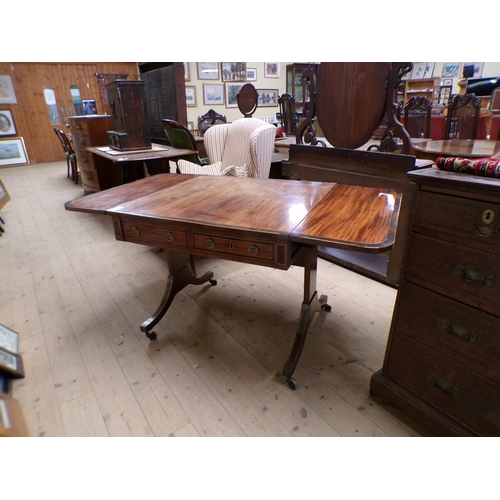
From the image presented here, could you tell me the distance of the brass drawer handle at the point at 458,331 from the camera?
3.67ft

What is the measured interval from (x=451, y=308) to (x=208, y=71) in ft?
25.8

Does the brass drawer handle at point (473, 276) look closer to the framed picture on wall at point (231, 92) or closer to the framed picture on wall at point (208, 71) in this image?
the framed picture on wall at point (208, 71)

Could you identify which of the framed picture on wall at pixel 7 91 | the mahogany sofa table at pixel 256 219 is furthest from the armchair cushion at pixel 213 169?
the framed picture on wall at pixel 7 91

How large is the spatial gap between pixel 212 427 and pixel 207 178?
1.35 meters

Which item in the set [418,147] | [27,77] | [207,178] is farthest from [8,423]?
[27,77]

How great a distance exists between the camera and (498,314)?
104cm

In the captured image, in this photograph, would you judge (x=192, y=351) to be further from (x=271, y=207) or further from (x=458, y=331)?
(x=458, y=331)

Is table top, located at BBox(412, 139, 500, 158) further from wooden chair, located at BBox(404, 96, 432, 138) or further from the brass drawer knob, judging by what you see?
the brass drawer knob

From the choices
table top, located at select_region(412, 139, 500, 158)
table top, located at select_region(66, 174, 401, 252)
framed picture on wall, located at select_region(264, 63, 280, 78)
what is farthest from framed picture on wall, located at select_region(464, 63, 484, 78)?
table top, located at select_region(66, 174, 401, 252)

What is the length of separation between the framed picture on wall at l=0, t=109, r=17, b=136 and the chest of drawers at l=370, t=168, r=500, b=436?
9.09 meters

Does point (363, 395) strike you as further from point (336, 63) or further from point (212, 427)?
point (336, 63)

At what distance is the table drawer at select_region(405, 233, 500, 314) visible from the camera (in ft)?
3.41

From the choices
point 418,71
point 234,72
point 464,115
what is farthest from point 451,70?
point 464,115

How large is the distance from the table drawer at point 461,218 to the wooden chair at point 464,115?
3.41 m
